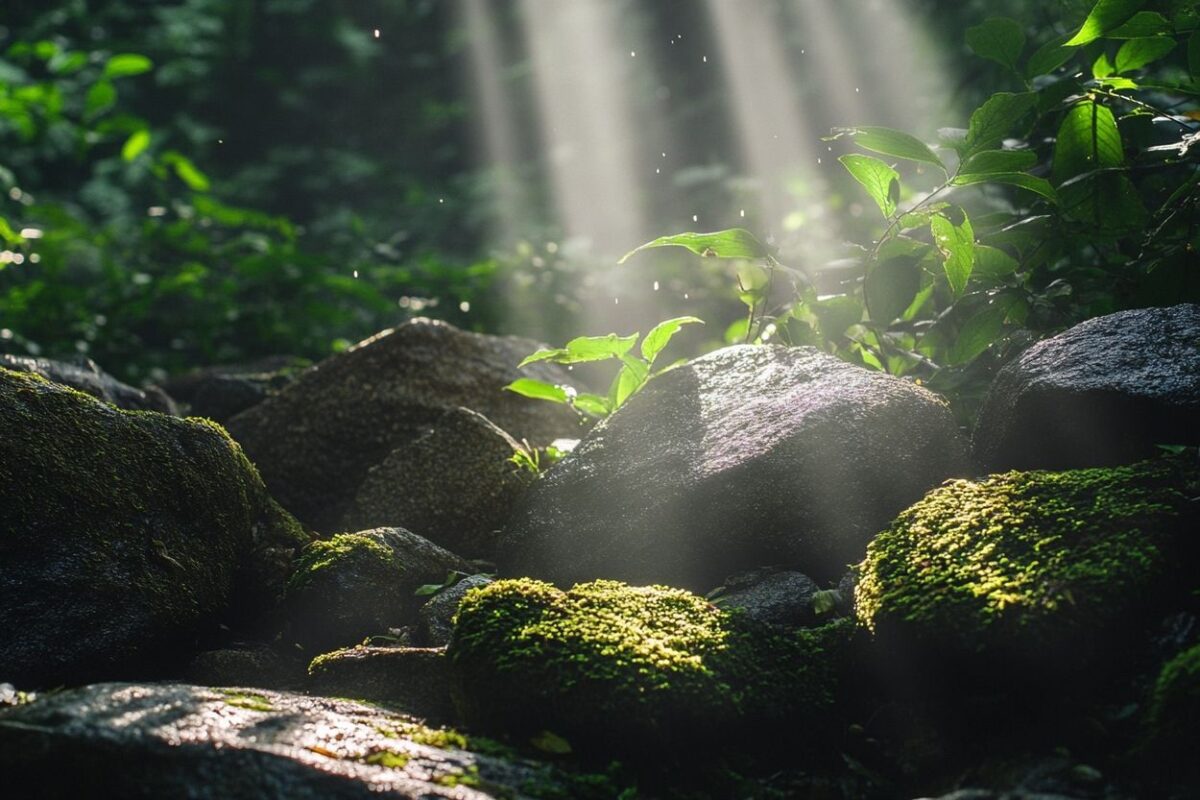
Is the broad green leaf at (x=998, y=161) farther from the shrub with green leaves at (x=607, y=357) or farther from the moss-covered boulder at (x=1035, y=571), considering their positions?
the shrub with green leaves at (x=607, y=357)

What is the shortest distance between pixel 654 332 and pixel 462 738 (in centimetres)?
196

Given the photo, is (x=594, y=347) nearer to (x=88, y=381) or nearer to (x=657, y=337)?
(x=657, y=337)

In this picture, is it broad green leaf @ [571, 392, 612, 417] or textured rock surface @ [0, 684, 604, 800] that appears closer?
textured rock surface @ [0, 684, 604, 800]

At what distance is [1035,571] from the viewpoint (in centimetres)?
232

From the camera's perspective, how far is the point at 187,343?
25.0 ft

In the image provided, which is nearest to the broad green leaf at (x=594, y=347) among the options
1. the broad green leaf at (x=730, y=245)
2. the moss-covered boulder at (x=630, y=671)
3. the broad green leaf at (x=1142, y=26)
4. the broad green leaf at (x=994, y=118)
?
the broad green leaf at (x=730, y=245)

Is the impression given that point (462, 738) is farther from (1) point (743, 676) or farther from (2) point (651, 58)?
(2) point (651, 58)

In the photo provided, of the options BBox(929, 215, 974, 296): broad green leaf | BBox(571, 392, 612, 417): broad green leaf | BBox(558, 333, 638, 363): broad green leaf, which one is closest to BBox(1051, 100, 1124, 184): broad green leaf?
BBox(929, 215, 974, 296): broad green leaf

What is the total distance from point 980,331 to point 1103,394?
74cm

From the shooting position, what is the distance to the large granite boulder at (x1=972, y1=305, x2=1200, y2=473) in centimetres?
269

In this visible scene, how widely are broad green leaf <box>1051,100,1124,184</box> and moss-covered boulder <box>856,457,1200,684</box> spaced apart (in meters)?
1.14

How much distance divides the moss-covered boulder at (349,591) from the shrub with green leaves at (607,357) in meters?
0.92

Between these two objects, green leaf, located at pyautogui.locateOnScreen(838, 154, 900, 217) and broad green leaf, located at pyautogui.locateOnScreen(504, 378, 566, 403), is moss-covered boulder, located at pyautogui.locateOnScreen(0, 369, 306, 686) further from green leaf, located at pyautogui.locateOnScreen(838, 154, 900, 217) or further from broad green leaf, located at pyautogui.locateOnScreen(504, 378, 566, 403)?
green leaf, located at pyautogui.locateOnScreen(838, 154, 900, 217)

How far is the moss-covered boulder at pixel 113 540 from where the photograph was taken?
2760 mm
